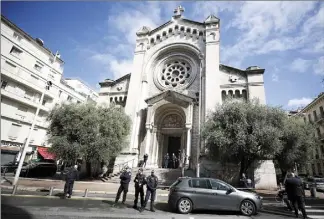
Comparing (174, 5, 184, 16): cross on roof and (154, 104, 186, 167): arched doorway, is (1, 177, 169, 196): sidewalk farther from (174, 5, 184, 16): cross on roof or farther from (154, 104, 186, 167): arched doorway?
(174, 5, 184, 16): cross on roof

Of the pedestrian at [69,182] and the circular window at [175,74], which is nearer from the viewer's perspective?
the pedestrian at [69,182]

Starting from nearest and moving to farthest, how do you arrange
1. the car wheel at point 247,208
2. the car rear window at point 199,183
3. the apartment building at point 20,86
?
the car wheel at point 247,208
the car rear window at point 199,183
the apartment building at point 20,86

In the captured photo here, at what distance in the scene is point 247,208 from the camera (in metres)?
8.46

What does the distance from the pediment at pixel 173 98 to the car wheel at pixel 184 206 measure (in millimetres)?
13546

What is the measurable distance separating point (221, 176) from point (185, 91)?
1004cm

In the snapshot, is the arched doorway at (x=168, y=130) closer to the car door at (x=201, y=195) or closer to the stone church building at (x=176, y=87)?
the stone church building at (x=176, y=87)

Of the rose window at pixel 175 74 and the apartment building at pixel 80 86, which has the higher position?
the apartment building at pixel 80 86

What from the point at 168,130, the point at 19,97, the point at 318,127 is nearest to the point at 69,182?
the point at 168,130

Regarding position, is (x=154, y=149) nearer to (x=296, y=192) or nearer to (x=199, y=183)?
(x=199, y=183)

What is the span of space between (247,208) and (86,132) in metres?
14.0

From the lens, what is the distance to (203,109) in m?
21.5

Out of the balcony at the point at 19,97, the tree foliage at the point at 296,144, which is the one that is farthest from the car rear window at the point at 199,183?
the balcony at the point at 19,97

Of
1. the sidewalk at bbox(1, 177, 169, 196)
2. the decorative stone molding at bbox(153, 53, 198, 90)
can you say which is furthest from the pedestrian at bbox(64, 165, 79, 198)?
the decorative stone molding at bbox(153, 53, 198, 90)

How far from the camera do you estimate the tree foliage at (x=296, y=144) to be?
61.7 ft
